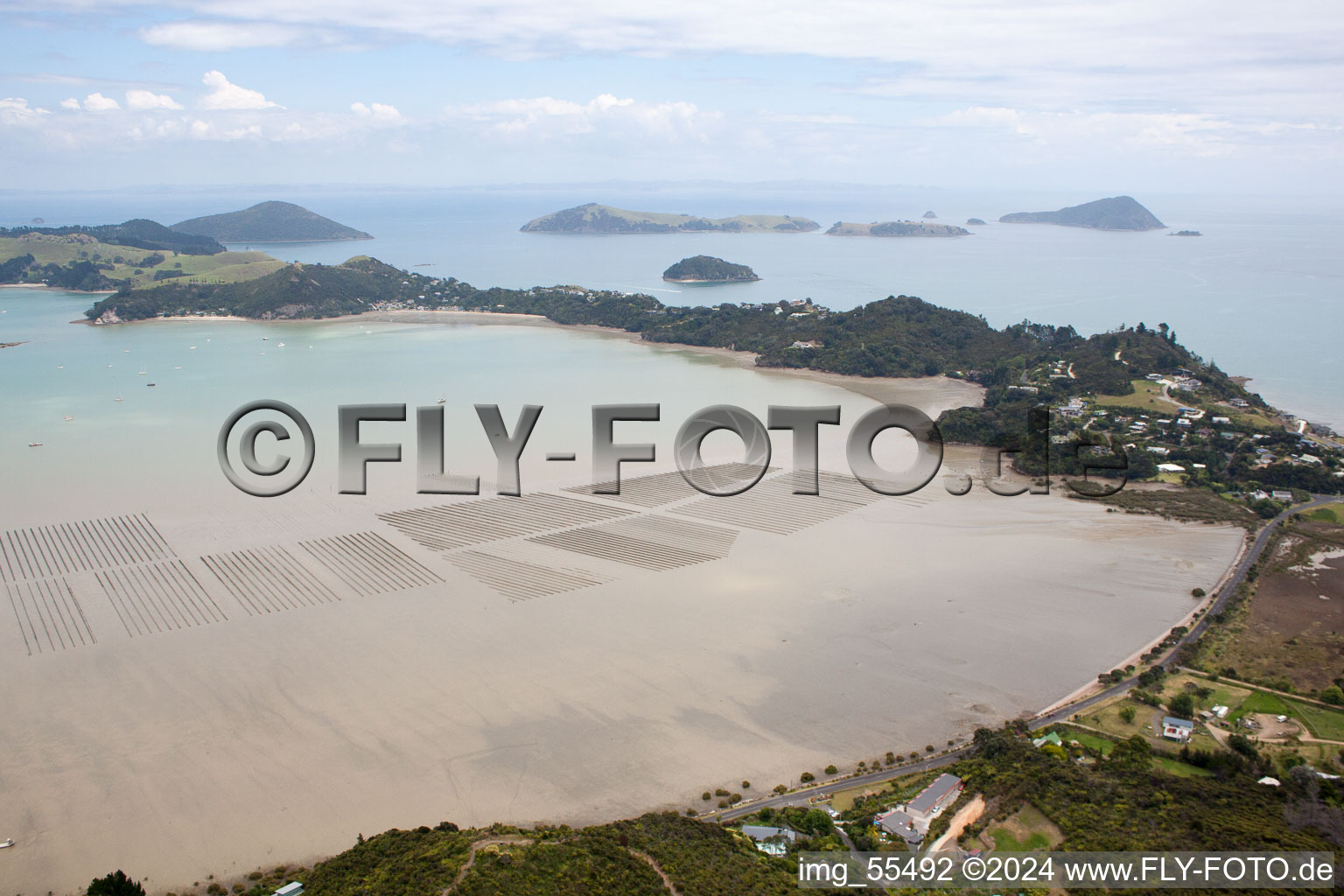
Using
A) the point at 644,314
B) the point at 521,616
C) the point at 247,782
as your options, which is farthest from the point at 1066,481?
the point at 644,314

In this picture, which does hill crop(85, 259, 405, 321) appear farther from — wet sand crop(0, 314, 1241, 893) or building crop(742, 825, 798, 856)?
building crop(742, 825, 798, 856)

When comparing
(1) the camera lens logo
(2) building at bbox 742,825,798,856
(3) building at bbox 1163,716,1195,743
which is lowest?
(2) building at bbox 742,825,798,856

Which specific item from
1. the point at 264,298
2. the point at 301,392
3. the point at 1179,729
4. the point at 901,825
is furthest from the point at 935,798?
the point at 264,298

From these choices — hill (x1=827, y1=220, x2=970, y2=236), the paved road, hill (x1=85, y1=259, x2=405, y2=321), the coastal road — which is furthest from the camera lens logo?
hill (x1=827, y1=220, x2=970, y2=236)

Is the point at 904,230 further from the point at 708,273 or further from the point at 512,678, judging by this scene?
the point at 512,678

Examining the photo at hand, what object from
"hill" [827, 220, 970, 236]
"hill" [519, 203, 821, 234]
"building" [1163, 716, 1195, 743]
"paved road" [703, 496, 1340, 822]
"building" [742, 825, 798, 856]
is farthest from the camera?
"hill" [519, 203, 821, 234]

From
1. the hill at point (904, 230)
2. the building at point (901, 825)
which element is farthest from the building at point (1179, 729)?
the hill at point (904, 230)

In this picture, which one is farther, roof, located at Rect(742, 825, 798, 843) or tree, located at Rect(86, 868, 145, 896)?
roof, located at Rect(742, 825, 798, 843)

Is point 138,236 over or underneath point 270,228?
underneath
